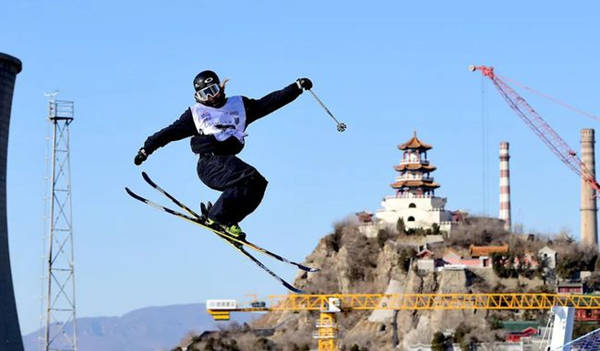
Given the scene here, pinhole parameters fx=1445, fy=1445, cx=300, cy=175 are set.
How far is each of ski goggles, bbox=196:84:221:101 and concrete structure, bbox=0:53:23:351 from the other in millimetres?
84993

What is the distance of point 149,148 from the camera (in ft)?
66.0

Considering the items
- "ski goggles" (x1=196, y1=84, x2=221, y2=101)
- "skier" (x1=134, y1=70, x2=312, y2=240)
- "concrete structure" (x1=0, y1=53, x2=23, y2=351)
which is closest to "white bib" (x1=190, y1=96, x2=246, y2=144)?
"skier" (x1=134, y1=70, x2=312, y2=240)

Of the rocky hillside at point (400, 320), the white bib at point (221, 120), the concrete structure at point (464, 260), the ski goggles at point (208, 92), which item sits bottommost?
the rocky hillside at point (400, 320)

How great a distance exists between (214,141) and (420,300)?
540 ft

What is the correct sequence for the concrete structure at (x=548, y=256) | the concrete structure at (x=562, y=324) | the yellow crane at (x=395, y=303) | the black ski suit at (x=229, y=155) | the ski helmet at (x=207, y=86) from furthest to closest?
the concrete structure at (x=548, y=256)
the yellow crane at (x=395, y=303)
the concrete structure at (x=562, y=324)
the black ski suit at (x=229, y=155)
the ski helmet at (x=207, y=86)

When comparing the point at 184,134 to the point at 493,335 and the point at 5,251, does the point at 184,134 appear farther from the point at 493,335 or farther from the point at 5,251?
the point at 493,335

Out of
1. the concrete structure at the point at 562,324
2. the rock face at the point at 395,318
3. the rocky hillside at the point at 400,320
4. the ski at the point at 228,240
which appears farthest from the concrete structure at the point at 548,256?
the ski at the point at 228,240

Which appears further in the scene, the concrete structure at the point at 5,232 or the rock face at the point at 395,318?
the rock face at the point at 395,318

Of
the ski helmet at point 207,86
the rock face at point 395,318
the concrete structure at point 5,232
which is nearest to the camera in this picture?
the ski helmet at point 207,86

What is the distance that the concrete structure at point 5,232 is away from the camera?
4076 inches

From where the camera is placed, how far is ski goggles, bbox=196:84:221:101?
773 inches

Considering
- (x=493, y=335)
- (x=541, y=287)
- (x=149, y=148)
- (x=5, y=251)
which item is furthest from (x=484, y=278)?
(x=149, y=148)

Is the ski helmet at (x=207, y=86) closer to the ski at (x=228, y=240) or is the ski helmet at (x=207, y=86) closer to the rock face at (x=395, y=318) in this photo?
the ski at (x=228, y=240)

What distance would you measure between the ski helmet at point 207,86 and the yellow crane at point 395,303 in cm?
10507
